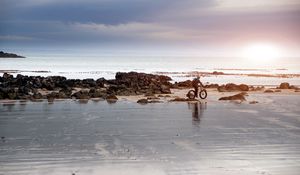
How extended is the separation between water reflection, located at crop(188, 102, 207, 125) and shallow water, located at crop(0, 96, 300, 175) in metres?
0.05

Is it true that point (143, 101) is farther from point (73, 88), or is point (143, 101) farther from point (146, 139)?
point (146, 139)

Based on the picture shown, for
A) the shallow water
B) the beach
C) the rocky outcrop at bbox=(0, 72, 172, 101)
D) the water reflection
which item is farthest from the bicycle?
the rocky outcrop at bbox=(0, 72, 172, 101)

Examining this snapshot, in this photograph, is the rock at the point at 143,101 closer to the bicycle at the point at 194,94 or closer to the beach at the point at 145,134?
the beach at the point at 145,134

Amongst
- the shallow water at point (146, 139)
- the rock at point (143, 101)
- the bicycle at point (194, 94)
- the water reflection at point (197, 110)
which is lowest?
the shallow water at point (146, 139)

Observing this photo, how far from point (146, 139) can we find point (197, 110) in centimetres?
947

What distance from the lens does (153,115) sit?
24.3m

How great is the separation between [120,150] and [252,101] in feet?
58.4

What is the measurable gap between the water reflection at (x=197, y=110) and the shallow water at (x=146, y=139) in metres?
Answer: 0.05

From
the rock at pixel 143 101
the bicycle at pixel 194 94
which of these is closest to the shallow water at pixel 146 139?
the rock at pixel 143 101

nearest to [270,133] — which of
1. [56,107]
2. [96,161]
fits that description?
[96,161]

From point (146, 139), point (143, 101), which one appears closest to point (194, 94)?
point (143, 101)

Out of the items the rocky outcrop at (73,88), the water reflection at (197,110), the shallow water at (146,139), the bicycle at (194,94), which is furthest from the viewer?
the bicycle at (194,94)

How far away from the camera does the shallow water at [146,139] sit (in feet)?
43.3

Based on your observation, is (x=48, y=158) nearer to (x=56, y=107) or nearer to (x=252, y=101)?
(x=56, y=107)
